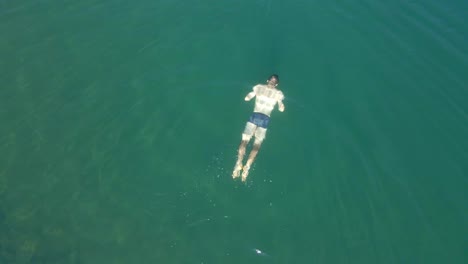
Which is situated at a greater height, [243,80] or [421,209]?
[243,80]

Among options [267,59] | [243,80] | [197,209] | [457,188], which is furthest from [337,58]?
[197,209]

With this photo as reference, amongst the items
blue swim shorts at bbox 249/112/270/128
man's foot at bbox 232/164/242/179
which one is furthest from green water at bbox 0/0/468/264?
blue swim shorts at bbox 249/112/270/128

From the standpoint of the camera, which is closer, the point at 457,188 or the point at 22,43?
the point at 457,188

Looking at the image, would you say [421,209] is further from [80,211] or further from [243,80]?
[80,211]

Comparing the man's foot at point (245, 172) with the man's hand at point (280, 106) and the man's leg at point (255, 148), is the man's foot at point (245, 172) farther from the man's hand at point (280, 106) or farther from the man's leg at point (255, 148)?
the man's hand at point (280, 106)

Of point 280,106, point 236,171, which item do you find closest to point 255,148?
point 236,171

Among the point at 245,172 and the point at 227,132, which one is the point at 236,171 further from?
the point at 227,132

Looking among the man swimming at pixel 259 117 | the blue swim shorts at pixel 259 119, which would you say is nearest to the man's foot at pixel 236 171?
the man swimming at pixel 259 117
